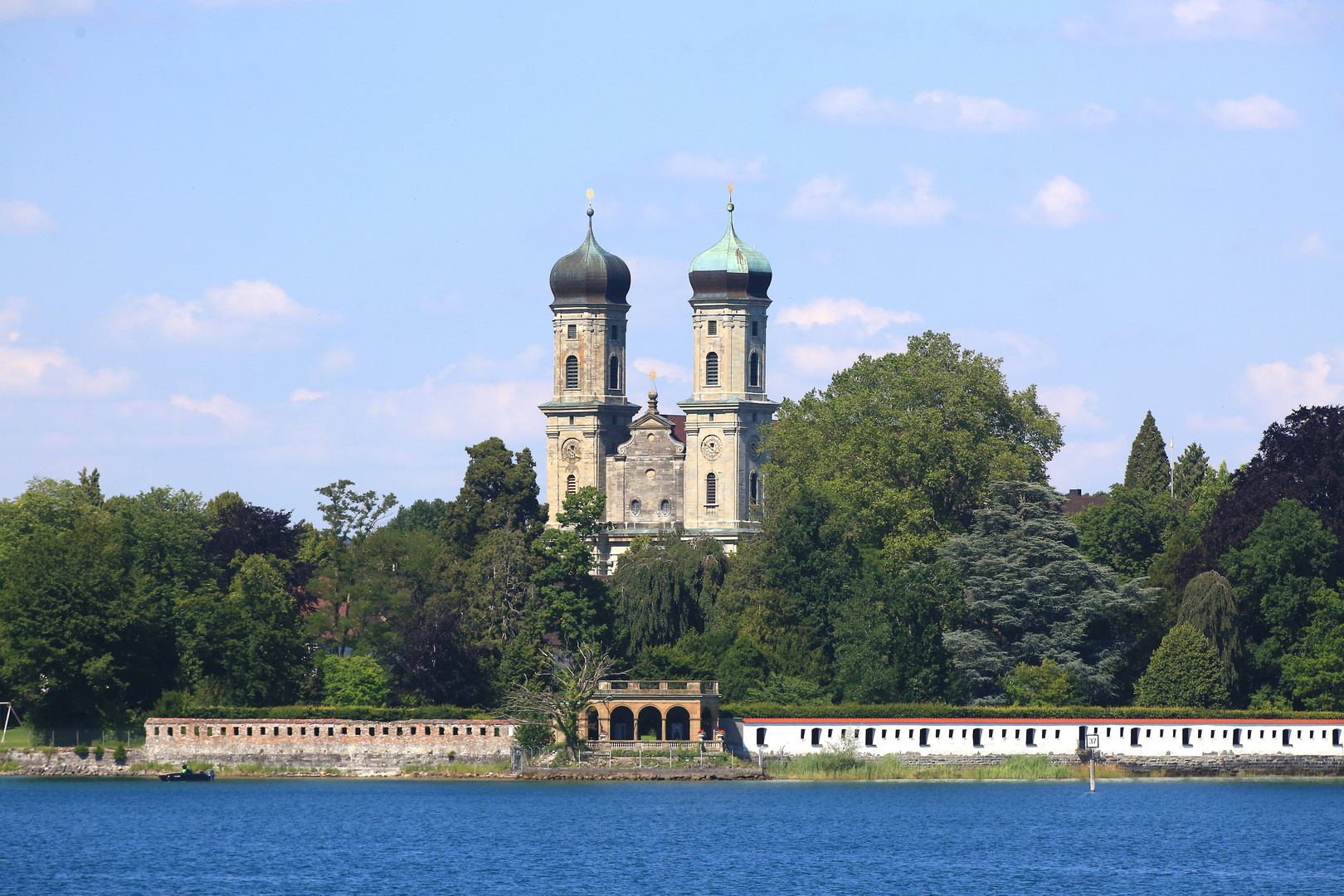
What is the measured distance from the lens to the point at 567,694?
235 ft

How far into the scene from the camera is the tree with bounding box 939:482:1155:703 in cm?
7544

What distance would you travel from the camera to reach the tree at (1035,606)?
75.4 metres

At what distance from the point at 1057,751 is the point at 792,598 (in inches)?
377

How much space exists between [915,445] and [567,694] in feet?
61.9

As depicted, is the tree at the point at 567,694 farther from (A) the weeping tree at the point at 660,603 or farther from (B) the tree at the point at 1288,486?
(B) the tree at the point at 1288,486

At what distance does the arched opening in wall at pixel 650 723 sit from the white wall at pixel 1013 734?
2.68 m

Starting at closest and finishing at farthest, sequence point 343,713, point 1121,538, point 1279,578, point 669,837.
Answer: point 669,837 → point 343,713 → point 1279,578 → point 1121,538

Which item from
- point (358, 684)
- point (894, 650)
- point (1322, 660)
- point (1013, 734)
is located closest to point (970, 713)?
point (1013, 734)

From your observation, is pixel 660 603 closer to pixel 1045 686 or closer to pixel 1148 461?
pixel 1045 686

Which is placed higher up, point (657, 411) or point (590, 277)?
point (590, 277)

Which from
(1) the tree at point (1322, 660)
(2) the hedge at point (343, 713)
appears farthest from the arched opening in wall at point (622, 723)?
(1) the tree at point (1322, 660)

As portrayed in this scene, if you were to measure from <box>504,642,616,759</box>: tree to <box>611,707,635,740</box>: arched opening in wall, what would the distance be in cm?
119

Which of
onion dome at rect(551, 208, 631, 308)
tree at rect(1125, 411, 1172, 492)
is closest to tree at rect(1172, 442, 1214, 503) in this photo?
tree at rect(1125, 411, 1172, 492)

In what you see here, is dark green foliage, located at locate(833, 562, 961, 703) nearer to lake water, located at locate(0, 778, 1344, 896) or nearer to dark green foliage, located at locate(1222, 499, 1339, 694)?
lake water, located at locate(0, 778, 1344, 896)
